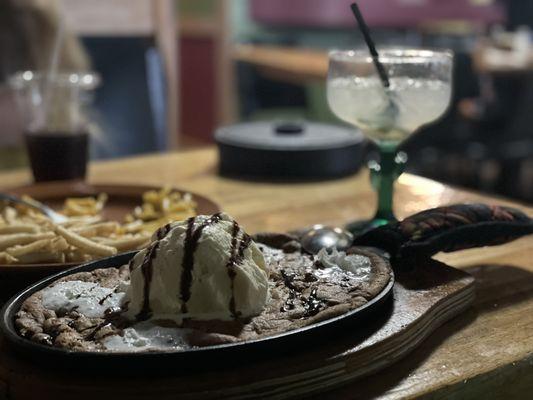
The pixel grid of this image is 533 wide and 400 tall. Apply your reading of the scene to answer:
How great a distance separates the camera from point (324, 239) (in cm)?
110

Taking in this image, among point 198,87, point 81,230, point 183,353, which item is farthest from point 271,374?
point 198,87

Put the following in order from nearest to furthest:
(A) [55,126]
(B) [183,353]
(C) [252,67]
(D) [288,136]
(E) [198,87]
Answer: (B) [183,353]
(A) [55,126]
(D) [288,136]
(C) [252,67]
(E) [198,87]

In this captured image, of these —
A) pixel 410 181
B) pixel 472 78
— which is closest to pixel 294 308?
pixel 410 181

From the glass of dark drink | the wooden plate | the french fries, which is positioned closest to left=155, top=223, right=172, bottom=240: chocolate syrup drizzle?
the french fries

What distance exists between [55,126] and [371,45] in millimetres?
850

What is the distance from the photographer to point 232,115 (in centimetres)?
518

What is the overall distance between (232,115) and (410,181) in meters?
3.48

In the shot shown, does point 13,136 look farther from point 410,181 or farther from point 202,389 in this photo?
point 202,389

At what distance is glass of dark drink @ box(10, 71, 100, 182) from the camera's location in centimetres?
171

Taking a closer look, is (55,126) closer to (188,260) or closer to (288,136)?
(288,136)

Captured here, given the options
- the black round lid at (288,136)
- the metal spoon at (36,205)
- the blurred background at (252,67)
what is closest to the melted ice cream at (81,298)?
the metal spoon at (36,205)

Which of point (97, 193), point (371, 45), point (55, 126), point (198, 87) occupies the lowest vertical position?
point (198, 87)

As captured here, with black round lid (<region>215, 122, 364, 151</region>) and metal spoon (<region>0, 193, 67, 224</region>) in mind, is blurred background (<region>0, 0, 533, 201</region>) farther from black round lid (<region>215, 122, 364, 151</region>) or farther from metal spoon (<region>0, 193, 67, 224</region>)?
metal spoon (<region>0, 193, 67, 224</region>)

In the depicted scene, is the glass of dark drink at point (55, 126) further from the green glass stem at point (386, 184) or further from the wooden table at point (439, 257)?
the green glass stem at point (386, 184)
